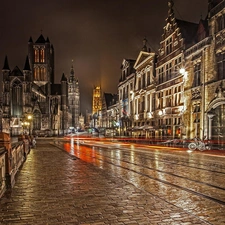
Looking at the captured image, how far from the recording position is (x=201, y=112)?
28531 millimetres

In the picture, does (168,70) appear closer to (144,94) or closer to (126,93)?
(144,94)

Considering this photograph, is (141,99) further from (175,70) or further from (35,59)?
(35,59)

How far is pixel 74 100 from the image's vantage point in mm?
169250

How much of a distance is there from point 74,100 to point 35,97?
8205 cm

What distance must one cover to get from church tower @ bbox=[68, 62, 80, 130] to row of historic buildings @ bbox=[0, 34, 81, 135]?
163 ft

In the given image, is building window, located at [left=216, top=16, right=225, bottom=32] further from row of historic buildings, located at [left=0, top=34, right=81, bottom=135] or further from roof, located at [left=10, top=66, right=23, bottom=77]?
roof, located at [left=10, top=66, right=23, bottom=77]

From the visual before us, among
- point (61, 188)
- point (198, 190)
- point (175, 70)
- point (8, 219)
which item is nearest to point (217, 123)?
point (175, 70)

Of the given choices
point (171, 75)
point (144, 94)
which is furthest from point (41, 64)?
point (171, 75)

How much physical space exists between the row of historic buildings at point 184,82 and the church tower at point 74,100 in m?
111

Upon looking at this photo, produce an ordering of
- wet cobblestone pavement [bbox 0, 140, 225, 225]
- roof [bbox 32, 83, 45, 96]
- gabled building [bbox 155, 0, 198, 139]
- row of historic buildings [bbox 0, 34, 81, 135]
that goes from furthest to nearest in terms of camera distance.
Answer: roof [bbox 32, 83, 45, 96]
row of historic buildings [bbox 0, 34, 81, 135]
gabled building [bbox 155, 0, 198, 139]
wet cobblestone pavement [bbox 0, 140, 225, 225]

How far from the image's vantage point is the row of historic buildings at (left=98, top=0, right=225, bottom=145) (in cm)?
2659

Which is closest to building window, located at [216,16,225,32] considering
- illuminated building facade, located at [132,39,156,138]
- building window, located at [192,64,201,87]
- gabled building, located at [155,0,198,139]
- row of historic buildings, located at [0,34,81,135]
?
→ building window, located at [192,64,201,87]

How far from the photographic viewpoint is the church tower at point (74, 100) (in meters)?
162

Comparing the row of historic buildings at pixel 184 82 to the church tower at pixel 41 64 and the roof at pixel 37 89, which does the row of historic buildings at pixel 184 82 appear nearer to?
the roof at pixel 37 89
